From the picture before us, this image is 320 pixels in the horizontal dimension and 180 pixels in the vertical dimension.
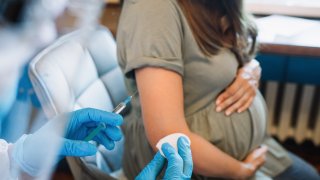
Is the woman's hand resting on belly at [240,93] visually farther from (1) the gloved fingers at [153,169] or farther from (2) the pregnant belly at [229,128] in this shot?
(1) the gloved fingers at [153,169]

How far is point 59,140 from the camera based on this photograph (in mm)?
709

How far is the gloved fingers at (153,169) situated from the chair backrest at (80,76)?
0.93 ft

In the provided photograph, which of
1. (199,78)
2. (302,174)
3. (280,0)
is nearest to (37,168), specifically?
(199,78)

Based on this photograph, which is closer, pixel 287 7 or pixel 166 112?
pixel 166 112

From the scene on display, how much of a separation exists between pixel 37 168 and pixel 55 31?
1.51 feet

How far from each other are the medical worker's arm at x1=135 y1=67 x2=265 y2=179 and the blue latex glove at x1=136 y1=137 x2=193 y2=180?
8 centimetres

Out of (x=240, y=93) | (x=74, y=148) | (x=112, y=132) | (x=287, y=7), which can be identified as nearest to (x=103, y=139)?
(x=112, y=132)

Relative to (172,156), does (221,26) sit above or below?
above

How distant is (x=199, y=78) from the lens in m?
0.92

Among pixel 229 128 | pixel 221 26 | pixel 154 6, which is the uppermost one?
pixel 154 6

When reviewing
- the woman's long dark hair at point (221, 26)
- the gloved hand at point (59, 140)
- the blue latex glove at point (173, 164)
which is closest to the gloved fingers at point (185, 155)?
the blue latex glove at point (173, 164)

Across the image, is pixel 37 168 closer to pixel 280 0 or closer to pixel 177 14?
pixel 177 14

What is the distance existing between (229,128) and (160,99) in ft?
0.81

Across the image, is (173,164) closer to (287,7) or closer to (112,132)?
(112,132)
